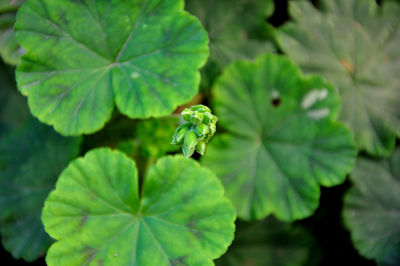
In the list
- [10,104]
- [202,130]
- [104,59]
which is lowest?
[10,104]

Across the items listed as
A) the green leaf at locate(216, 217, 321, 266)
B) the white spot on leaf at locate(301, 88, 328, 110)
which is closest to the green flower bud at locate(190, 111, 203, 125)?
the white spot on leaf at locate(301, 88, 328, 110)

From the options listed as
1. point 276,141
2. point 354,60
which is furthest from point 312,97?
point 354,60

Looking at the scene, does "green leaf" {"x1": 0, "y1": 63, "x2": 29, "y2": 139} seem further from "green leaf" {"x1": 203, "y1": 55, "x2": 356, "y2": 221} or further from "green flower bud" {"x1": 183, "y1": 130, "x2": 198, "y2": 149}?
"green flower bud" {"x1": 183, "y1": 130, "x2": 198, "y2": 149}

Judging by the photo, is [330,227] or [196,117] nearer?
[196,117]

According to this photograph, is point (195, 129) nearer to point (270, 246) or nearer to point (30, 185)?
point (30, 185)

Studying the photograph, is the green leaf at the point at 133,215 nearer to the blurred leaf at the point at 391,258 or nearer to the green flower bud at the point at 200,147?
the green flower bud at the point at 200,147

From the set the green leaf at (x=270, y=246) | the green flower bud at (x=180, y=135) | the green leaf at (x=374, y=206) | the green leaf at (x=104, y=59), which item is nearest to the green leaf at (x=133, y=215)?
the green leaf at (x=104, y=59)
